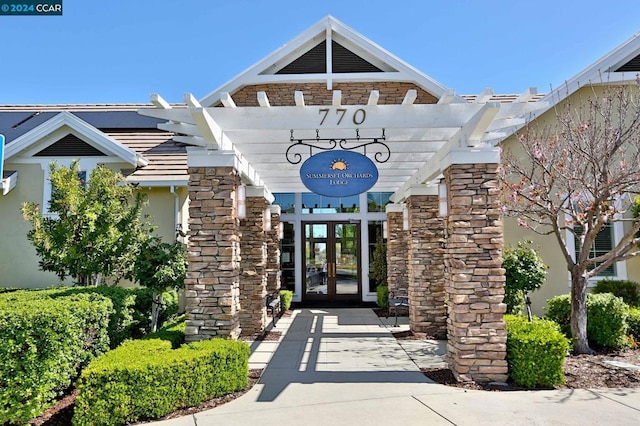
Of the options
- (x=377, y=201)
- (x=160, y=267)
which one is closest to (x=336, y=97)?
(x=160, y=267)

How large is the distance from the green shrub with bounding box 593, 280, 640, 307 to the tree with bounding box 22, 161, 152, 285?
31.3 feet

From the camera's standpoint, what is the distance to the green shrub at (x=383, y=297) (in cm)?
1201

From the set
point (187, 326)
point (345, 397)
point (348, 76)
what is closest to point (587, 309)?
point (345, 397)

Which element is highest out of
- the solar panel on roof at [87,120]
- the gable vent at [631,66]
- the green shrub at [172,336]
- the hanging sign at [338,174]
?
the gable vent at [631,66]

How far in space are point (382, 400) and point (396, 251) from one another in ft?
23.4

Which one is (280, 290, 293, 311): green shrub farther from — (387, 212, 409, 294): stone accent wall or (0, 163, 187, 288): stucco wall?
(0, 163, 187, 288): stucco wall

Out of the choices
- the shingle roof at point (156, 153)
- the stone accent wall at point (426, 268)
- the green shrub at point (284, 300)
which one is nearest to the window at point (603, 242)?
the stone accent wall at point (426, 268)

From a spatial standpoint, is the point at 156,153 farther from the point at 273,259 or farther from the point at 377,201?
the point at 377,201

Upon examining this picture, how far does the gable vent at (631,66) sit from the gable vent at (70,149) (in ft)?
39.9

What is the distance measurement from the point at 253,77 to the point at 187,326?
7038 millimetres

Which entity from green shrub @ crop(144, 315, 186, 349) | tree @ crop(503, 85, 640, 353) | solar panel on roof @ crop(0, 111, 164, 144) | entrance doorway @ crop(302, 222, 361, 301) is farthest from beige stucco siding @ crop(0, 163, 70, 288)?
tree @ crop(503, 85, 640, 353)

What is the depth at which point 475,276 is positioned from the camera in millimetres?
5531

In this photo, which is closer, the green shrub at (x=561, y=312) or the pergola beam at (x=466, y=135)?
the pergola beam at (x=466, y=135)

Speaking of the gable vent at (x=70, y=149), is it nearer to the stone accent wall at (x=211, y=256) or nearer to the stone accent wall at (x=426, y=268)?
the stone accent wall at (x=211, y=256)
